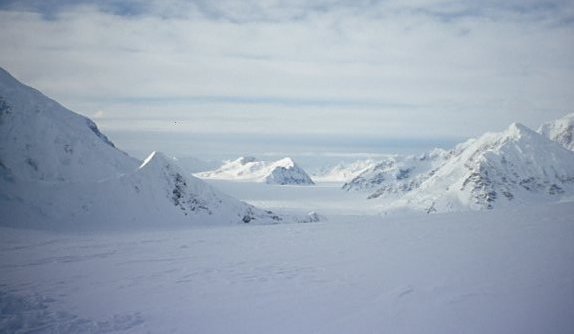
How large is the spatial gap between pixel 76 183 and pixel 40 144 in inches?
286

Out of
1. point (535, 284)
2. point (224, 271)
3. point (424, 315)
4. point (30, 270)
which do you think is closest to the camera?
point (424, 315)

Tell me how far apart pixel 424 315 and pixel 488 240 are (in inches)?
418

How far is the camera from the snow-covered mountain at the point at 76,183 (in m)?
36.2

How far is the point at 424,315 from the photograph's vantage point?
9.72 metres

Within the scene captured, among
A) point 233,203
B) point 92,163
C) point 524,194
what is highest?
point 92,163

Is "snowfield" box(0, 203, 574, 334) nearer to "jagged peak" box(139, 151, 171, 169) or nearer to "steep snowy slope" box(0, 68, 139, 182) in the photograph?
"steep snowy slope" box(0, 68, 139, 182)

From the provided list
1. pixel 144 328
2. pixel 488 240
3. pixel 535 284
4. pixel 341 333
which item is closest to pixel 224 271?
pixel 144 328

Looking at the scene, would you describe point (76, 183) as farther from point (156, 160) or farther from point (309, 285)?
point (309, 285)

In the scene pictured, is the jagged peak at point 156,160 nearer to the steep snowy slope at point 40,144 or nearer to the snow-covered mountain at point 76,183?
the snow-covered mountain at point 76,183

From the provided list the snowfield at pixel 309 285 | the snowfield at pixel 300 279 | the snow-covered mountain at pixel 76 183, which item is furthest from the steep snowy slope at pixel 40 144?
the snowfield at pixel 309 285

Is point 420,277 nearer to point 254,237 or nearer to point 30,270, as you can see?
point 254,237

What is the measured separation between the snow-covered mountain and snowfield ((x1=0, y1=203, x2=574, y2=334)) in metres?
16.4

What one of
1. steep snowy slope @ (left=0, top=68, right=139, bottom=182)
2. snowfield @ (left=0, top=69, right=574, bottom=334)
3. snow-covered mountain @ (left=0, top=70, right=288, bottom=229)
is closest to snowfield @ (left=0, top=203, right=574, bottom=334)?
snowfield @ (left=0, top=69, right=574, bottom=334)

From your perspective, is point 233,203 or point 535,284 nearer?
point 535,284
